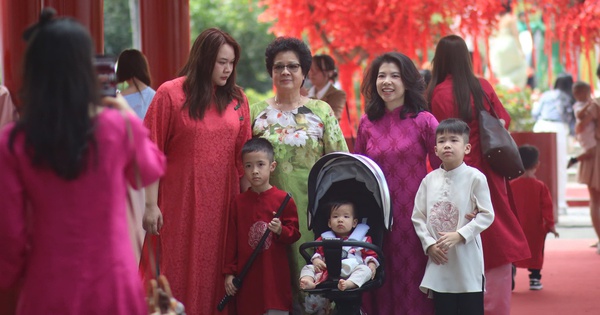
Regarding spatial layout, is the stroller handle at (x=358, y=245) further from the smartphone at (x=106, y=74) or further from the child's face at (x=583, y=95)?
the child's face at (x=583, y=95)

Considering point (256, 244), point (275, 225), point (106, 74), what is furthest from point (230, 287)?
point (106, 74)

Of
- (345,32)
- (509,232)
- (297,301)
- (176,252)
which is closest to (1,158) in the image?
(176,252)

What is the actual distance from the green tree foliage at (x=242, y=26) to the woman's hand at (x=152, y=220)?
24951mm

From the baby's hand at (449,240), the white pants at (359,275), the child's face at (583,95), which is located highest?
the child's face at (583,95)

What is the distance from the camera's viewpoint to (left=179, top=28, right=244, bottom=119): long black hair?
6094 mm

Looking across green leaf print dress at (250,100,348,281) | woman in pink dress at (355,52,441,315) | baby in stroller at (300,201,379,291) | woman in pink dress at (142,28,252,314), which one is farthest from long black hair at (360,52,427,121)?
woman in pink dress at (142,28,252,314)

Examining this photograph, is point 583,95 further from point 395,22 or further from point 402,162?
point 402,162

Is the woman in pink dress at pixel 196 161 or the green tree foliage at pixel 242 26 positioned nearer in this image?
the woman in pink dress at pixel 196 161

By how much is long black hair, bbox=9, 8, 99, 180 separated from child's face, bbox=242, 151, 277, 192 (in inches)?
94.3

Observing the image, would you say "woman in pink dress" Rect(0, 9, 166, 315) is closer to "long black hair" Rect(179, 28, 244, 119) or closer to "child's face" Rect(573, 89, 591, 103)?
"long black hair" Rect(179, 28, 244, 119)

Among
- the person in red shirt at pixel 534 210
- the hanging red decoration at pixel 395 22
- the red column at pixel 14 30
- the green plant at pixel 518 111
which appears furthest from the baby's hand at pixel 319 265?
the green plant at pixel 518 111

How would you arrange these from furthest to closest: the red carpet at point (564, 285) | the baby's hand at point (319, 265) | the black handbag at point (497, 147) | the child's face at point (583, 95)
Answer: the child's face at point (583, 95) → the red carpet at point (564, 285) → the black handbag at point (497, 147) → the baby's hand at point (319, 265)

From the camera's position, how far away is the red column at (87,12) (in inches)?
286

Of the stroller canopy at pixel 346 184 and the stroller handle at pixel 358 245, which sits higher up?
the stroller canopy at pixel 346 184
